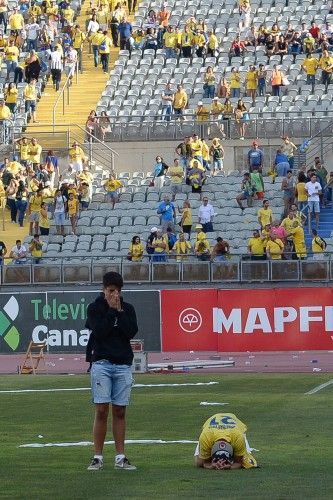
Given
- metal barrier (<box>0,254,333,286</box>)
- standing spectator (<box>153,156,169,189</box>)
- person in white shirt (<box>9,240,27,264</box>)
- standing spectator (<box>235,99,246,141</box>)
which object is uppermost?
standing spectator (<box>235,99,246,141</box>)

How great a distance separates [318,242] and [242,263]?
90.3 inches

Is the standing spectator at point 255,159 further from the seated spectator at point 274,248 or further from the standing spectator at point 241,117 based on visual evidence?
the seated spectator at point 274,248

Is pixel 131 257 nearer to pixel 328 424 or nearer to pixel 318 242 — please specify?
pixel 318 242

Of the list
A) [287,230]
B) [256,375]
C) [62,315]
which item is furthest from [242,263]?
[256,375]

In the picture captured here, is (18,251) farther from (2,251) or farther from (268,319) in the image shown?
(268,319)

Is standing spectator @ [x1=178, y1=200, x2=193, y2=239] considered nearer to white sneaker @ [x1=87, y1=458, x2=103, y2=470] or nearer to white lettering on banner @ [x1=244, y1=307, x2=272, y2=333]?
white lettering on banner @ [x1=244, y1=307, x2=272, y2=333]

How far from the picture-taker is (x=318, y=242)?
123ft

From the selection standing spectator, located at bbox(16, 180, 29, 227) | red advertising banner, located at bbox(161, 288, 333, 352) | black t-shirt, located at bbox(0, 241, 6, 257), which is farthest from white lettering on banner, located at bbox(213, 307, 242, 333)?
standing spectator, located at bbox(16, 180, 29, 227)

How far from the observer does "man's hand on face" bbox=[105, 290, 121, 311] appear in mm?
13688

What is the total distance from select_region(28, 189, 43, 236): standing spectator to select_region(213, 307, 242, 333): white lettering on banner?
766cm

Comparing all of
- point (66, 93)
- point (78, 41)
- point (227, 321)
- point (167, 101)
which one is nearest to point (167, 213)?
point (227, 321)

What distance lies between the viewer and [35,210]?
4222 centimetres

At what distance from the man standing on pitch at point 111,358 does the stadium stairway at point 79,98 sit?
3352 cm

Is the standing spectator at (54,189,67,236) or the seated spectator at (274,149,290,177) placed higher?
the seated spectator at (274,149,290,177)
